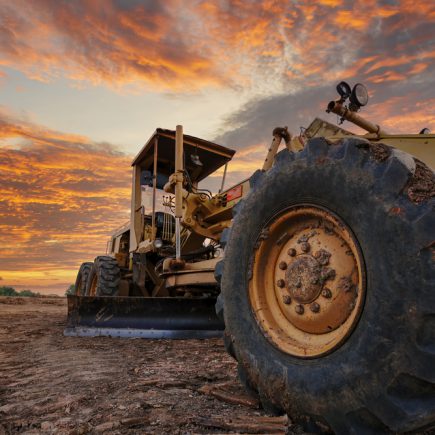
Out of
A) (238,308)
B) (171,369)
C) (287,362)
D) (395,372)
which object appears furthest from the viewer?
(171,369)

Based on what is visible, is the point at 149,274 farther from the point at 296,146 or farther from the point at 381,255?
the point at 381,255

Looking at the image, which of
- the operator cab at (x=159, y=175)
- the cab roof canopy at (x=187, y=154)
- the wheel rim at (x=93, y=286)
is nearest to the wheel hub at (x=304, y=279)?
the operator cab at (x=159, y=175)

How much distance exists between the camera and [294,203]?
2.24 meters

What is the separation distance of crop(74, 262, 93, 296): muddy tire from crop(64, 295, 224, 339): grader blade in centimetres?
308

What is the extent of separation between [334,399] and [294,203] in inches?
37.2

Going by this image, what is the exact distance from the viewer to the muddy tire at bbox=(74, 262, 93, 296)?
830 centimetres

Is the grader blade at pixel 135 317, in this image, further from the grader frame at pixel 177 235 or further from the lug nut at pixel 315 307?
the lug nut at pixel 315 307

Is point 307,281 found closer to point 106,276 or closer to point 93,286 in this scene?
point 106,276

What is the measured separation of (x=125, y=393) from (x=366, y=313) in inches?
58.9

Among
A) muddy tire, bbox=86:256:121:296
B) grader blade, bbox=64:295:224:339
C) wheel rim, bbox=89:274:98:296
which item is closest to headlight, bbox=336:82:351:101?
grader blade, bbox=64:295:224:339

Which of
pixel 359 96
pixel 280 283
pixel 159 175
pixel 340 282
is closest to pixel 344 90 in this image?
pixel 359 96

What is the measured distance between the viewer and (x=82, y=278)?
839 centimetres

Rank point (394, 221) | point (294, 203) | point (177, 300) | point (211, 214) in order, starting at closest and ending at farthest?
point (394, 221) → point (294, 203) → point (177, 300) → point (211, 214)

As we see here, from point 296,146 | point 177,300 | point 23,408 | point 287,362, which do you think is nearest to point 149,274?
point 177,300
